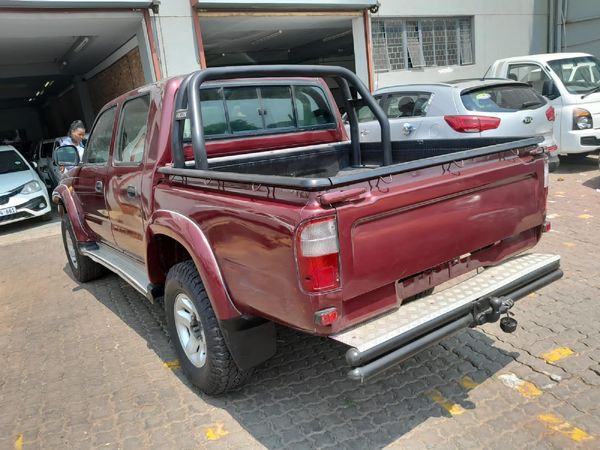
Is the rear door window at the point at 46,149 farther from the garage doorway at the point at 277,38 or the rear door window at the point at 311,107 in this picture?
the rear door window at the point at 311,107

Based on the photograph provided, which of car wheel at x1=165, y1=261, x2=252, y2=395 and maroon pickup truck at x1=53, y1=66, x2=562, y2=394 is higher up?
maroon pickup truck at x1=53, y1=66, x2=562, y2=394

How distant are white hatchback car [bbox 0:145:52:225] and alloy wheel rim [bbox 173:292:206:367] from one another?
7277mm

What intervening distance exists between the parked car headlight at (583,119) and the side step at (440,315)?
6.48 meters

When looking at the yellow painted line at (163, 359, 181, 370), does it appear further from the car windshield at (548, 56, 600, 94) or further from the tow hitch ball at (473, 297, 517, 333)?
the car windshield at (548, 56, 600, 94)

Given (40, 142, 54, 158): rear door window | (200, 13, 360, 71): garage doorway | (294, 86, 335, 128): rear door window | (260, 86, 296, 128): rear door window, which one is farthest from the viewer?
(40, 142, 54, 158): rear door window

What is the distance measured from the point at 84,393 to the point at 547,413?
2.87 metres

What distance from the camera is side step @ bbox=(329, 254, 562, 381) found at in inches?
84.7

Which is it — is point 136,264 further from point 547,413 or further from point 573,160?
point 573,160

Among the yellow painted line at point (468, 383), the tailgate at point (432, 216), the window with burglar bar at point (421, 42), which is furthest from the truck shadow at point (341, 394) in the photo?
the window with burglar bar at point (421, 42)

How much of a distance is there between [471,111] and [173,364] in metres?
5.45

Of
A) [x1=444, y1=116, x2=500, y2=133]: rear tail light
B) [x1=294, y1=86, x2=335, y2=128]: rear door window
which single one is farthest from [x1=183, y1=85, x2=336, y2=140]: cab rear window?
[x1=444, y1=116, x2=500, y2=133]: rear tail light

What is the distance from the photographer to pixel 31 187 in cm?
945

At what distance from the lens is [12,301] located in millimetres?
5434

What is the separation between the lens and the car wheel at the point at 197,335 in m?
2.85
